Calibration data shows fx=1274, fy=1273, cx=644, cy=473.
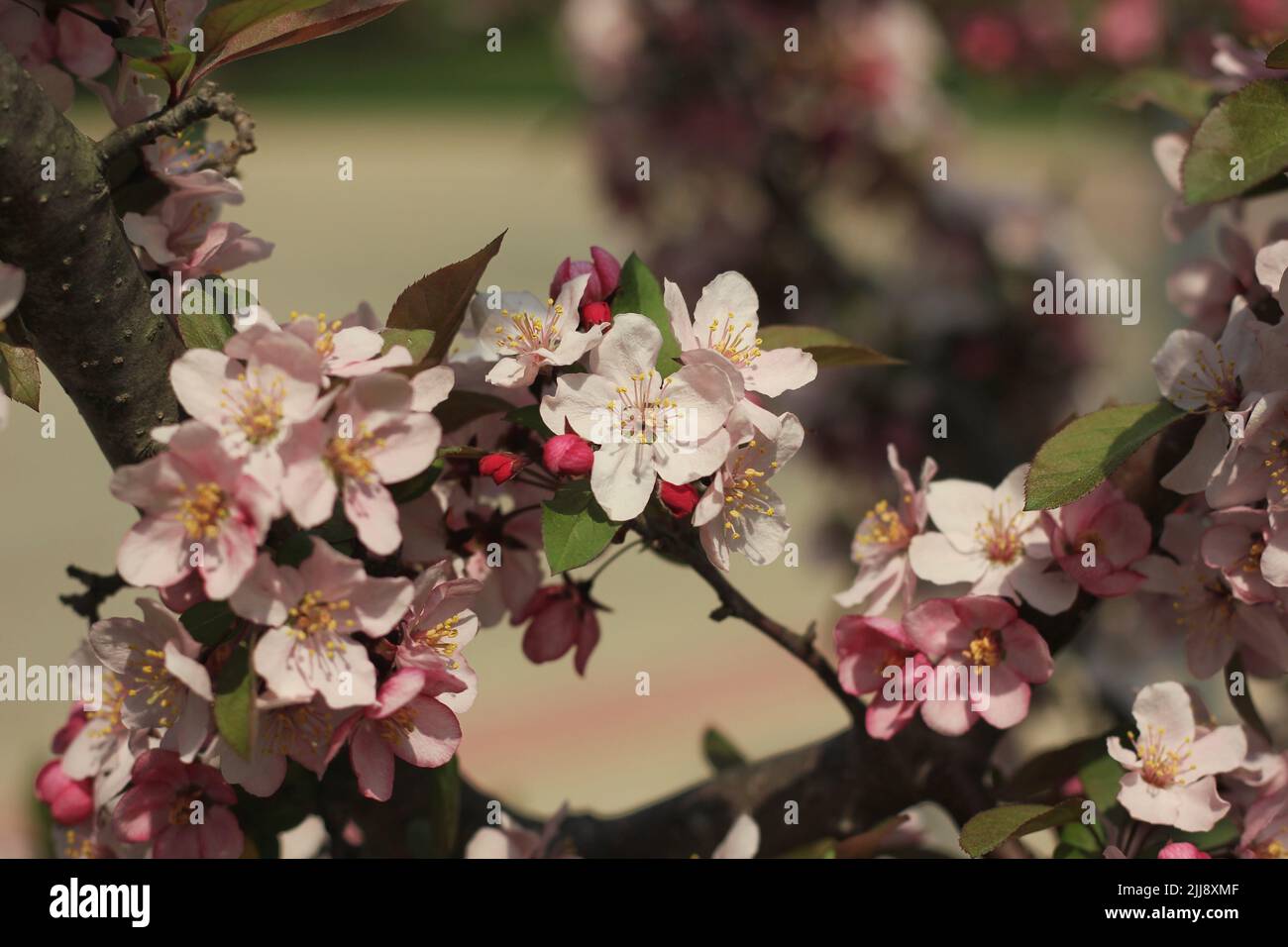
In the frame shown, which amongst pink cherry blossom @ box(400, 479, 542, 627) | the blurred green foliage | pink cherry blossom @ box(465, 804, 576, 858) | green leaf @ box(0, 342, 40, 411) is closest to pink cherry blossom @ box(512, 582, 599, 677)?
pink cherry blossom @ box(400, 479, 542, 627)

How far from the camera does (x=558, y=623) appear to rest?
2.94ft

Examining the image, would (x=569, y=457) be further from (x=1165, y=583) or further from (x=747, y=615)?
(x=1165, y=583)

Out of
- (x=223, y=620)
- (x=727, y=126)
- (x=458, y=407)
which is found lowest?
(x=223, y=620)

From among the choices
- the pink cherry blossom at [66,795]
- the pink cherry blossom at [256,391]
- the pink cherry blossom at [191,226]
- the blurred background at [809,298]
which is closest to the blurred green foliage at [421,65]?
the blurred background at [809,298]

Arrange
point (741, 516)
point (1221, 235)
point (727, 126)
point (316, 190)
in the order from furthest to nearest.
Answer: point (316, 190) < point (727, 126) < point (1221, 235) < point (741, 516)

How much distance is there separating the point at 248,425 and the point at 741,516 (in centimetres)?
29

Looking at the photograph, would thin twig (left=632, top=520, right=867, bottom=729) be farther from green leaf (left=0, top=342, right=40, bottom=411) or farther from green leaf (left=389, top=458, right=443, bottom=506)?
green leaf (left=0, top=342, right=40, bottom=411)

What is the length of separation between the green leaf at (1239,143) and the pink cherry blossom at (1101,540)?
198mm

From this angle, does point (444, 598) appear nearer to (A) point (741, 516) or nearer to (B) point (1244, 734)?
(A) point (741, 516)

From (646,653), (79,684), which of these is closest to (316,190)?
(646,653)

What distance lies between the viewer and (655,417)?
2.42 ft

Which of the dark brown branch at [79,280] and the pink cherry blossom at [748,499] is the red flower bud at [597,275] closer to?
the pink cherry blossom at [748,499]

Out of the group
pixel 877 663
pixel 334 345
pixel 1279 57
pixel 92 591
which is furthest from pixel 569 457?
pixel 1279 57

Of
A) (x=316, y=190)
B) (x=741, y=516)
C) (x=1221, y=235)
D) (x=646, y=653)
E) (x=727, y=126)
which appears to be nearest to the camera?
(x=741, y=516)
